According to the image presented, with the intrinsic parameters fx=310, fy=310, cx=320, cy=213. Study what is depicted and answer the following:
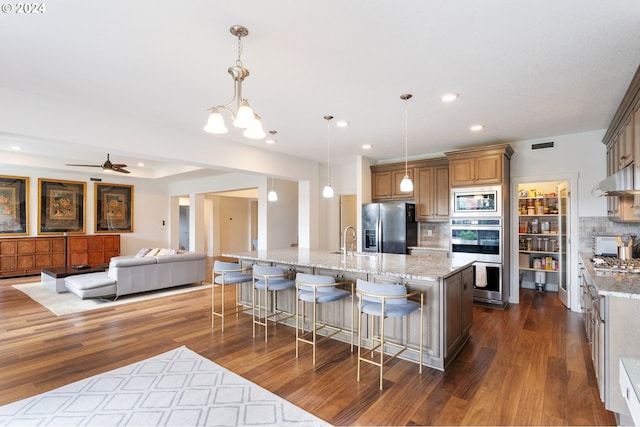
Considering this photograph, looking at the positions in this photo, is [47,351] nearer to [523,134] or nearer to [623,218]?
[623,218]

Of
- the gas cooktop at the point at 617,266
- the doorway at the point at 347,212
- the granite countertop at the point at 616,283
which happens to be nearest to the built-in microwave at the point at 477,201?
the gas cooktop at the point at 617,266

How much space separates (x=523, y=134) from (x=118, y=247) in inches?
393

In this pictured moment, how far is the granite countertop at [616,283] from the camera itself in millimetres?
2039

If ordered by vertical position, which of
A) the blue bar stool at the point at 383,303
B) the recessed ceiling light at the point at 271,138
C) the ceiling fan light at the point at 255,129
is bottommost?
the blue bar stool at the point at 383,303

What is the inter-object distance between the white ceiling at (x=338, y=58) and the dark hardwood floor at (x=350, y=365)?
7.70 feet

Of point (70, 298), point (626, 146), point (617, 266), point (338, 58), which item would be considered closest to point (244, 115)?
point (338, 58)

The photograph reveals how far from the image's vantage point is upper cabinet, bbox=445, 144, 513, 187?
15.7 feet

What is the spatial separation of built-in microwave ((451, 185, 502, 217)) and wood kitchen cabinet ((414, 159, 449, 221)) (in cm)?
39

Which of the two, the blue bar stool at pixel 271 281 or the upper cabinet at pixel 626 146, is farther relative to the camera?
the blue bar stool at pixel 271 281

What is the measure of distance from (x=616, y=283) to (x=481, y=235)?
2658 mm

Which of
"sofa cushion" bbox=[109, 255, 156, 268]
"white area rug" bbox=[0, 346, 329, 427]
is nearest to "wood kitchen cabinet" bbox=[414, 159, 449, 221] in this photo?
"white area rug" bbox=[0, 346, 329, 427]

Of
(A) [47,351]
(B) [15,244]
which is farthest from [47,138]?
(B) [15,244]

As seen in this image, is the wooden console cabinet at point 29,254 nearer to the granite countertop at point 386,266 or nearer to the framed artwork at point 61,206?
the framed artwork at point 61,206

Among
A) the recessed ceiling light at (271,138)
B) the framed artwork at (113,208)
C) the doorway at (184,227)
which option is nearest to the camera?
the recessed ceiling light at (271,138)
